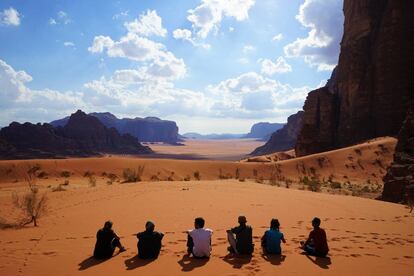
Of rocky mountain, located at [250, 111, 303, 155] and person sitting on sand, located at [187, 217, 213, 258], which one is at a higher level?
rocky mountain, located at [250, 111, 303, 155]

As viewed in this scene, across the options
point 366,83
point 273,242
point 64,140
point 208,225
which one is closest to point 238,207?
point 208,225

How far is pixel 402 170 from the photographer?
17.6m

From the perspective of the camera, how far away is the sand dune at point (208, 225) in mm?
6488

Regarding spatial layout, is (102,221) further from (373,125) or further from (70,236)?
(373,125)

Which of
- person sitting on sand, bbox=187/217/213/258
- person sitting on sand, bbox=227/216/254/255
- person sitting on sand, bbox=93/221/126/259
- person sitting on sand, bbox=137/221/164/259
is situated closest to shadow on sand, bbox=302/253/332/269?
person sitting on sand, bbox=227/216/254/255

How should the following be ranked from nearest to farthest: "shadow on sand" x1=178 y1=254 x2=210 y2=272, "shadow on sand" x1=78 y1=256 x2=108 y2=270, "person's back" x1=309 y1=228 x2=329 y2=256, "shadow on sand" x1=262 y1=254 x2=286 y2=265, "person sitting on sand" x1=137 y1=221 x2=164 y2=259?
"shadow on sand" x1=178 y1=254 x2=210 y2=272 < "shadow on sand" x1=78 y1=256 x2=108 y2=270 < "shadow on sand" x1=262 y1=254 x2=286 y2=265 < "person sitting on sand" x1=137 y1=221 x2=164 y2=259 < "person's back" x1=309 y1=228 x2=329 y2=256

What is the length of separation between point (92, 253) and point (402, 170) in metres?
15.6

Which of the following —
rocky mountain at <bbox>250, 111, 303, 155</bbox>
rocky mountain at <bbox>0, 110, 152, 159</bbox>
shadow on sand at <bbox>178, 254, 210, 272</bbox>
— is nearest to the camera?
shadow on sand at <bbox>178, 254, 210, 272</bbox>

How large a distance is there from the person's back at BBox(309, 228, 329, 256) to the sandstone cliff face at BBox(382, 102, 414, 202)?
10.8 metres

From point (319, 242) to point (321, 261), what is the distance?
404 millimetres

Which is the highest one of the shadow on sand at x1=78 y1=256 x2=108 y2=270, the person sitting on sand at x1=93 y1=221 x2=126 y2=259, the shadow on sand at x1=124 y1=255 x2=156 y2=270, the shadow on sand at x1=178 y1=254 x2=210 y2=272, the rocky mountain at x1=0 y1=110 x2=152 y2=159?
the rocky mountain at x1=0 y1=110 x2=152 y2=159

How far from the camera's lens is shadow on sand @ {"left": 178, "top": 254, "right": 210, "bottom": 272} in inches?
253

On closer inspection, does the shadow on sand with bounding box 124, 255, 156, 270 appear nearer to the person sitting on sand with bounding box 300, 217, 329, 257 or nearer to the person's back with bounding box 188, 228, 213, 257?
the person's back with bounding box 188, 228, 213, 257

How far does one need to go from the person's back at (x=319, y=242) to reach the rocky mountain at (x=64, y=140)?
209 feet
